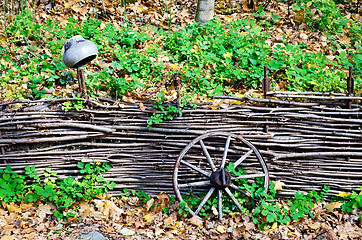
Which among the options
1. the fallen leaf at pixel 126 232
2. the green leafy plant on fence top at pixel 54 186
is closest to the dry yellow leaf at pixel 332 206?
the fallen leaf at pixel 126 232

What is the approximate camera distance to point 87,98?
3.78 m

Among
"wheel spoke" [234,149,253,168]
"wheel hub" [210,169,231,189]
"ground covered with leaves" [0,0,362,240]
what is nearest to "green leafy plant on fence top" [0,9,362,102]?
"ground covered with leaves" [0,0,362,240]

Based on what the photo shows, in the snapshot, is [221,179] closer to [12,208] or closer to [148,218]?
[148,218]

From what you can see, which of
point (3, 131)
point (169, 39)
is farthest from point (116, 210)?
point (169, 39)

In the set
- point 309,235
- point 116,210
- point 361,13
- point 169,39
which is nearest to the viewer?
point 309,235

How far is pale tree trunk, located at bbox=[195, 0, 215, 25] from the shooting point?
17.8 ft

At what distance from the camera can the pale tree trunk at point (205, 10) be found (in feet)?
17.8

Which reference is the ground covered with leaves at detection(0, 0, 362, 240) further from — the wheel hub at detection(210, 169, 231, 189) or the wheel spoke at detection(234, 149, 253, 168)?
the wheel spoke at detection(234, 149, 253, 168)

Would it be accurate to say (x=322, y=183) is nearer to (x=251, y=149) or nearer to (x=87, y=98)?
(x=251, y=149)

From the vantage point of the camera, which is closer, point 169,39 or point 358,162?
point 358,162

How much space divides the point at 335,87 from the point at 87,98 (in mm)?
3105

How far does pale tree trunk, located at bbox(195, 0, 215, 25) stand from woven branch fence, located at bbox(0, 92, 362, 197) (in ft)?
7.43

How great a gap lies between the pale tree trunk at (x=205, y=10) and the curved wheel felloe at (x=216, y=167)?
2588 millimetres

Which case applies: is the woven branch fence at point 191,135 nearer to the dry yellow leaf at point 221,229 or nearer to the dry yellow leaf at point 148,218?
the dry yellow leaf at point 148,218
